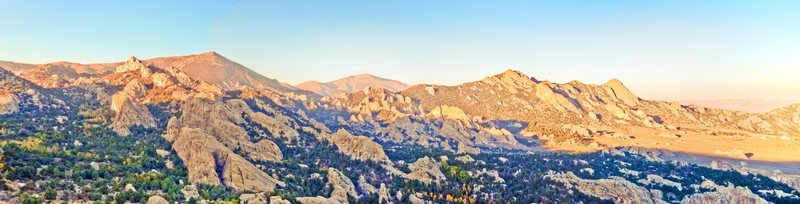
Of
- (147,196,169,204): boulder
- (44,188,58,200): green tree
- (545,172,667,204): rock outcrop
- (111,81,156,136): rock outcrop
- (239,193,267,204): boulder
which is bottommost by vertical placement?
(545,172,667,204): rock outcrop

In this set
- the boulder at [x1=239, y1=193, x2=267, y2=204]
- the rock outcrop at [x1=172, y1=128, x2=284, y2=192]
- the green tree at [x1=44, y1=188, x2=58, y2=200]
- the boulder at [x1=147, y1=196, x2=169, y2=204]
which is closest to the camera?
the green tree at [x1=44, y1=188, x2=58, y2=200]

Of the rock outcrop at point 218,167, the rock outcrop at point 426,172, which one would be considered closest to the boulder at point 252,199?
the rock outcrop at point 218,167

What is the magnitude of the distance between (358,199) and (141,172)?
45.0 meters

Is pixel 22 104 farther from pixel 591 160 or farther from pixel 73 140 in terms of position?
pixel 591 160

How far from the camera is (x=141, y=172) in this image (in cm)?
10512

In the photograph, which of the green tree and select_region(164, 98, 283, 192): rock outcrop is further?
select_region(164, 98, 283, 192): rock outcrop

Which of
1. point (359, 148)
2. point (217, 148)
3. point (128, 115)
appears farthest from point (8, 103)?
point (359, 148)

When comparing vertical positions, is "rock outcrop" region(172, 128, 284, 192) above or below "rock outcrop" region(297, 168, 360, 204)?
above

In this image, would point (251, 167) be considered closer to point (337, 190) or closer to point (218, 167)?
point (218, 167)

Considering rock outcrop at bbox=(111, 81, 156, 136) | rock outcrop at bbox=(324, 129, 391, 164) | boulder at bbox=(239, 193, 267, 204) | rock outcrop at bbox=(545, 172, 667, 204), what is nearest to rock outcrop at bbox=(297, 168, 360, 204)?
boulder at bbox=(239, 193, 267, 204)

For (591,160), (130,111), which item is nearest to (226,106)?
(130,111)

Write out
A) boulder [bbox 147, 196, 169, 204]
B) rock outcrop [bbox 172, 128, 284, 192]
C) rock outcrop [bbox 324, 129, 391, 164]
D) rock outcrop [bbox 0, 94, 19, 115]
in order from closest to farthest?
boulder [bbox 147, 196, 169, 204], rock outcrop [bbox 172, 128, 284, 192], rock outcrop [bbox 324, 129, 391, 164], rock outcrop [bbox 0, 94, 19, 115]

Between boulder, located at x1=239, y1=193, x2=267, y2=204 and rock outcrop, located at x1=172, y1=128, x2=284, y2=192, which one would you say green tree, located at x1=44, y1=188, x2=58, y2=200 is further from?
rock outcrop, located at x1=172, y1=128, x2=284, y2=192

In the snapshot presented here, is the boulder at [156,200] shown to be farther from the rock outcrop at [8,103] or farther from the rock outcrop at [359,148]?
the rock outcrop at [8,103]
